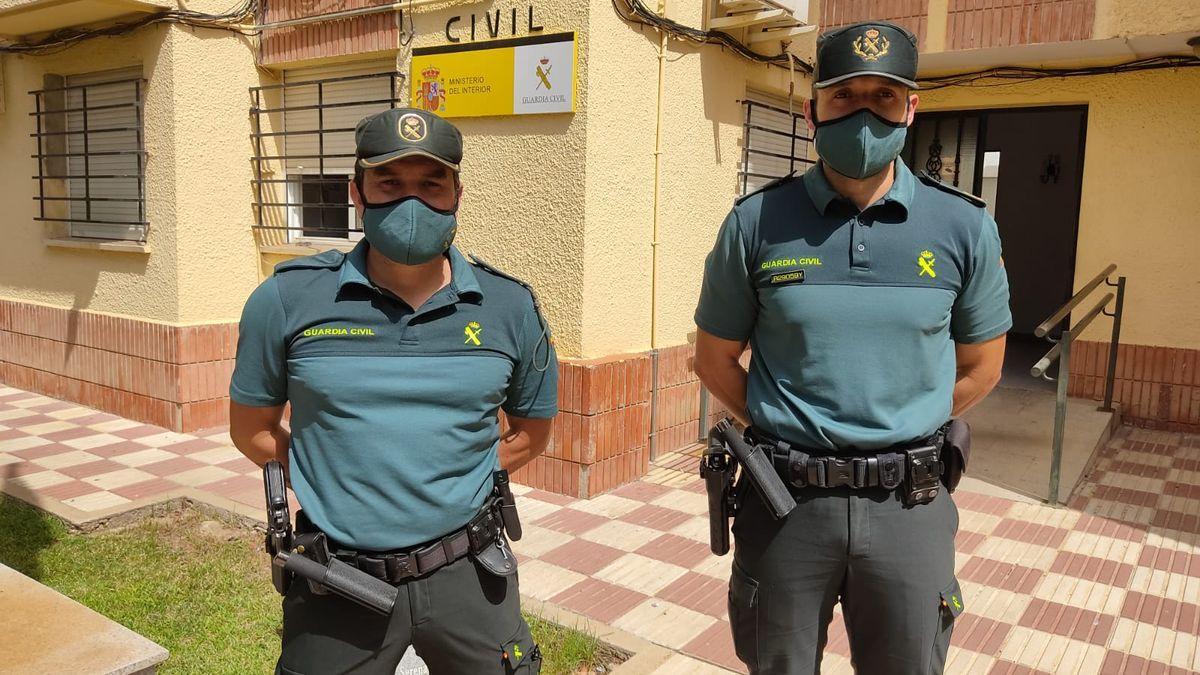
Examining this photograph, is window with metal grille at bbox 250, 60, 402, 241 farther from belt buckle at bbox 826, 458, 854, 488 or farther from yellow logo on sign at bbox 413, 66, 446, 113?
belt buckle at bbox 826, 458, 854, 488

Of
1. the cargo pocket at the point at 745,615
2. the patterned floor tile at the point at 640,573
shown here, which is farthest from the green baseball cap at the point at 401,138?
the patterned floor tile at the point at 640,573

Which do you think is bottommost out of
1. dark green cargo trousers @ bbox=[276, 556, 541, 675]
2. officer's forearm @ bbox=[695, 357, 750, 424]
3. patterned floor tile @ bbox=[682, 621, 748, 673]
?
patterned floor tile @ bbox=[682, 621, 748, 673]

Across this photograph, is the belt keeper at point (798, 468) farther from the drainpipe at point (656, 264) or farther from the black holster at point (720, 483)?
the drainpipe at point (656, 264)

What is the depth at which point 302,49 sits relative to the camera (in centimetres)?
612

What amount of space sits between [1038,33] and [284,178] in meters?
5.68

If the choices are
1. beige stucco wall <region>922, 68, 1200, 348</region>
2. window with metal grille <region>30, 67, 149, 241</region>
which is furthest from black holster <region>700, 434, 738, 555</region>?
beige stucco wall <region>922, 68, 1200, 348</region>

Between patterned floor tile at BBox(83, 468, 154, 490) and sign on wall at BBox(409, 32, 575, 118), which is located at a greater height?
sign on wall at BBox(409, 32, 575, 118)

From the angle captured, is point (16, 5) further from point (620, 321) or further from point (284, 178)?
point (620, 321)

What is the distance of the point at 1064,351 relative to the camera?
16.0 ft

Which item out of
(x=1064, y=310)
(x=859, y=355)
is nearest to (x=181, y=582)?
(x=859, y=355)

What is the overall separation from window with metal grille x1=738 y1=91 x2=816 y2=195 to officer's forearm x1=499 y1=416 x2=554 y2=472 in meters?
4.28

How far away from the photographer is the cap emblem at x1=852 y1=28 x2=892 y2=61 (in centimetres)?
206

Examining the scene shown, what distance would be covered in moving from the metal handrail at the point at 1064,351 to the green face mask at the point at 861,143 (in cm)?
298

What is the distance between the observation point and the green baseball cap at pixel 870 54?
6.75ft
